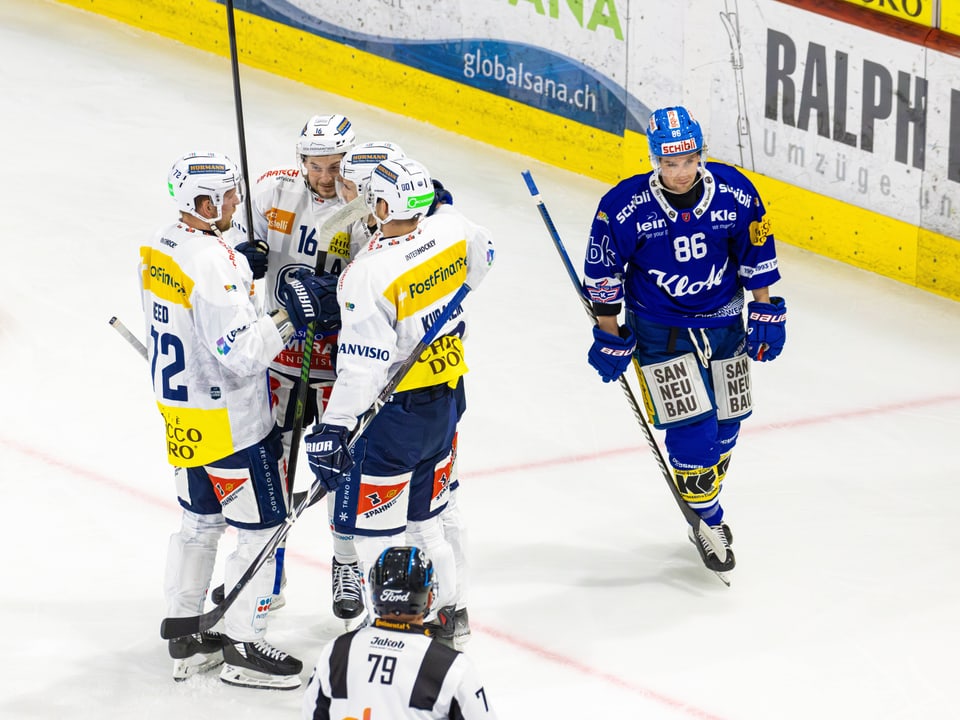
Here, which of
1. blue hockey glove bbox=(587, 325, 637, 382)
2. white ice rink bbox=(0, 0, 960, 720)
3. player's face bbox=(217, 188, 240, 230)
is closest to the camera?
player's face bbox=(217, 188, 240, 230)

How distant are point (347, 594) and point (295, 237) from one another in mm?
1185

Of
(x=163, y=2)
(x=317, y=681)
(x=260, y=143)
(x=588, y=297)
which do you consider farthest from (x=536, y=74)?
(x=317, y=681)

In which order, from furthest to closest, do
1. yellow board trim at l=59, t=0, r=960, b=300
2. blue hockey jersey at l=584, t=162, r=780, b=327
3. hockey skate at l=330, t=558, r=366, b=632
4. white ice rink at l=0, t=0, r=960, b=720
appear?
1. yellow board trim at l=59, t=0, r=960, b=300
2. blue hockey jersey at l=584, t=162, r=780, b=327
3. hockey skate at l=330, t=558, r=366, b=632
4. white ice rink at l=0, t=0, r=960, b=720

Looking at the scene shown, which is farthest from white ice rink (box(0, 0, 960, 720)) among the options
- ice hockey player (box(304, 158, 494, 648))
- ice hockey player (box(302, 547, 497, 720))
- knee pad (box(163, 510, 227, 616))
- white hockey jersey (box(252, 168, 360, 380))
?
ice hockey player (box(302, 547, 497, 720))

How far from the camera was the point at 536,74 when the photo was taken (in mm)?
9852

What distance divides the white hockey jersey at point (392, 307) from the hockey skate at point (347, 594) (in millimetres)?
859

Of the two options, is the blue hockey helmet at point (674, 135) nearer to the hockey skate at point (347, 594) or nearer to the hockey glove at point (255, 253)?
the hockey glove at point (255, 253)

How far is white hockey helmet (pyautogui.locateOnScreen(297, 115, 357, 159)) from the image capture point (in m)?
5.11

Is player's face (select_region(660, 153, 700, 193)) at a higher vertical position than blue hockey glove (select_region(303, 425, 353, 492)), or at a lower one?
higher

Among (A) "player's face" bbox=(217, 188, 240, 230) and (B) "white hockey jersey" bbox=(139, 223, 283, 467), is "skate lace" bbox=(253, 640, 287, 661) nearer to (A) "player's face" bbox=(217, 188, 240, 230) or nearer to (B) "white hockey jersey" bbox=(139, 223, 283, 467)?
(B) "white hockey jersey" bbox=(139, 223, 283, 467)

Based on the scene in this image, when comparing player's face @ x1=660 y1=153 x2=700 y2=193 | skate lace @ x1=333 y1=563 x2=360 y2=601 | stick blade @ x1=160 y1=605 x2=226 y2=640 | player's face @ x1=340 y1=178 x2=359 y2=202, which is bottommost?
skate lace @ x1=333 y1=563 x2=360 y2=601

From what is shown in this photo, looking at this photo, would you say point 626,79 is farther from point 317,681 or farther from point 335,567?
point 317,681

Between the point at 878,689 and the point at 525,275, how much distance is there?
3.95 meters

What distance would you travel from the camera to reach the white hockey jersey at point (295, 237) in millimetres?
5188
